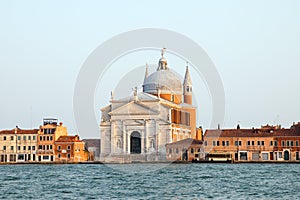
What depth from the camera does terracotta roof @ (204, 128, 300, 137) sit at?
73.5 meters

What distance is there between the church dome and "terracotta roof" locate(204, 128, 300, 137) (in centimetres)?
1068

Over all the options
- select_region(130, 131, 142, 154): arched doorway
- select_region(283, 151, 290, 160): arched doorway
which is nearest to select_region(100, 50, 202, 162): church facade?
select_region(130, 131, 142, 154): arched doorway

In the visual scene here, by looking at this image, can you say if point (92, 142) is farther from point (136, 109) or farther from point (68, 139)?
point (136, 109)

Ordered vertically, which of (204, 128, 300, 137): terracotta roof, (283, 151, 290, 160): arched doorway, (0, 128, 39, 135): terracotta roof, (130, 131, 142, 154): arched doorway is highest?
(0, 128, 39, 135): terracotta roof

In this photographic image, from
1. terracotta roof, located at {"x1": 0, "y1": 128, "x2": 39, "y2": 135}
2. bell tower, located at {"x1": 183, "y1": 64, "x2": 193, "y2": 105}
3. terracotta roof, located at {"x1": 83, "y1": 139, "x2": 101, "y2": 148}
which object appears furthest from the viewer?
bell tower, located at {"x1": 183, "y1": 64, "x2": 193, "y2": 105}

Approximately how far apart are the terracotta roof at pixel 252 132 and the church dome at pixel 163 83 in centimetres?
1068

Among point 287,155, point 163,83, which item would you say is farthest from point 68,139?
point 287,155

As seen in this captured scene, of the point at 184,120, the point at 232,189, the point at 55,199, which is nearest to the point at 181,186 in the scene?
the point at 232,189

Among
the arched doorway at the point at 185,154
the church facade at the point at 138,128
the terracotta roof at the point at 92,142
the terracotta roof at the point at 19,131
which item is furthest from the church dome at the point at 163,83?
the terracotta roof at the point at 19,131

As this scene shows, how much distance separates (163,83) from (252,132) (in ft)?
51.1

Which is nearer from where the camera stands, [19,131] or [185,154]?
[185,154]

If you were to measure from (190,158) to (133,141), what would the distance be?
7468 mm

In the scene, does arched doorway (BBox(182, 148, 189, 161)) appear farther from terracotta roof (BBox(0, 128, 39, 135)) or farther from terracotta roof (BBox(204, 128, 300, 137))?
terracotta roof (BBox(0, 128, 39, 135))

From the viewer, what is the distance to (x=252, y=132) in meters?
75.2
